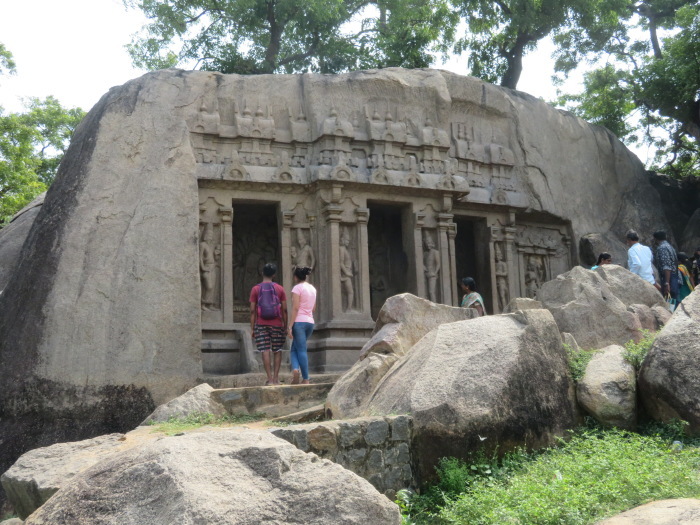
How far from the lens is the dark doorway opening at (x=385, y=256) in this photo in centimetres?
1560

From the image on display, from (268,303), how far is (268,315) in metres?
0.15

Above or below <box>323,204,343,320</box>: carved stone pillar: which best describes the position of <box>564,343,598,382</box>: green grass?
below

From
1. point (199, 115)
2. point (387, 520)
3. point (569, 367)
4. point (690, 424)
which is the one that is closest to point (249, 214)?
point (199, 115)

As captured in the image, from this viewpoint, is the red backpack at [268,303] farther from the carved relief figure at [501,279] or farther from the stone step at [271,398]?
the carved relief figure at [501,279]

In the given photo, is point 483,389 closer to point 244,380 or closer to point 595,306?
point 595,306

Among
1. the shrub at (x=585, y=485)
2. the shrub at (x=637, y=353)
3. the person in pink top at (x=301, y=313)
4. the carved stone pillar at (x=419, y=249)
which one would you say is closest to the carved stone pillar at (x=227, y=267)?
the carved stone pillar at (x=419, y=249)

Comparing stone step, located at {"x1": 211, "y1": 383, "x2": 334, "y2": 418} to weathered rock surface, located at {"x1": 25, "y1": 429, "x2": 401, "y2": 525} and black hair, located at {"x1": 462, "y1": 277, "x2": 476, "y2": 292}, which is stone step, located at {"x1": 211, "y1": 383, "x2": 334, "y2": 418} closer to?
black hair, located at {"x1": 462, "y1": 277, "x2": 476, "y2": 292}

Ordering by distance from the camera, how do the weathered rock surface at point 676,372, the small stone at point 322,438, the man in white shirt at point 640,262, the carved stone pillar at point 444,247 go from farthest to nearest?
the carved stone pillar at point 444,247, the man in white shirt at point 640,262, the weathered rock surface at point 676,372, the small stone at point 322,438

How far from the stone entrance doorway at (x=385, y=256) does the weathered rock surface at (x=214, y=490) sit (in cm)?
1143

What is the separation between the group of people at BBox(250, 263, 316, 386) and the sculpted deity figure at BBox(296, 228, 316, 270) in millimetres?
3880

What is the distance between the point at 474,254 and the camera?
53.4 ft

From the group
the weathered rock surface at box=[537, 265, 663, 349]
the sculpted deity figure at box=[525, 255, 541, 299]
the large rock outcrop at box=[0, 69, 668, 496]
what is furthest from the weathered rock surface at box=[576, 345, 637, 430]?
the sculpted deity figure at box=[525, 255, 541, 299]

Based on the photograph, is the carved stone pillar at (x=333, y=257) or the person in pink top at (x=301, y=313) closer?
the person in pink top at (x=301, y=313)

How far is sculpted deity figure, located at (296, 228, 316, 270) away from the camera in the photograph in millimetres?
13672
